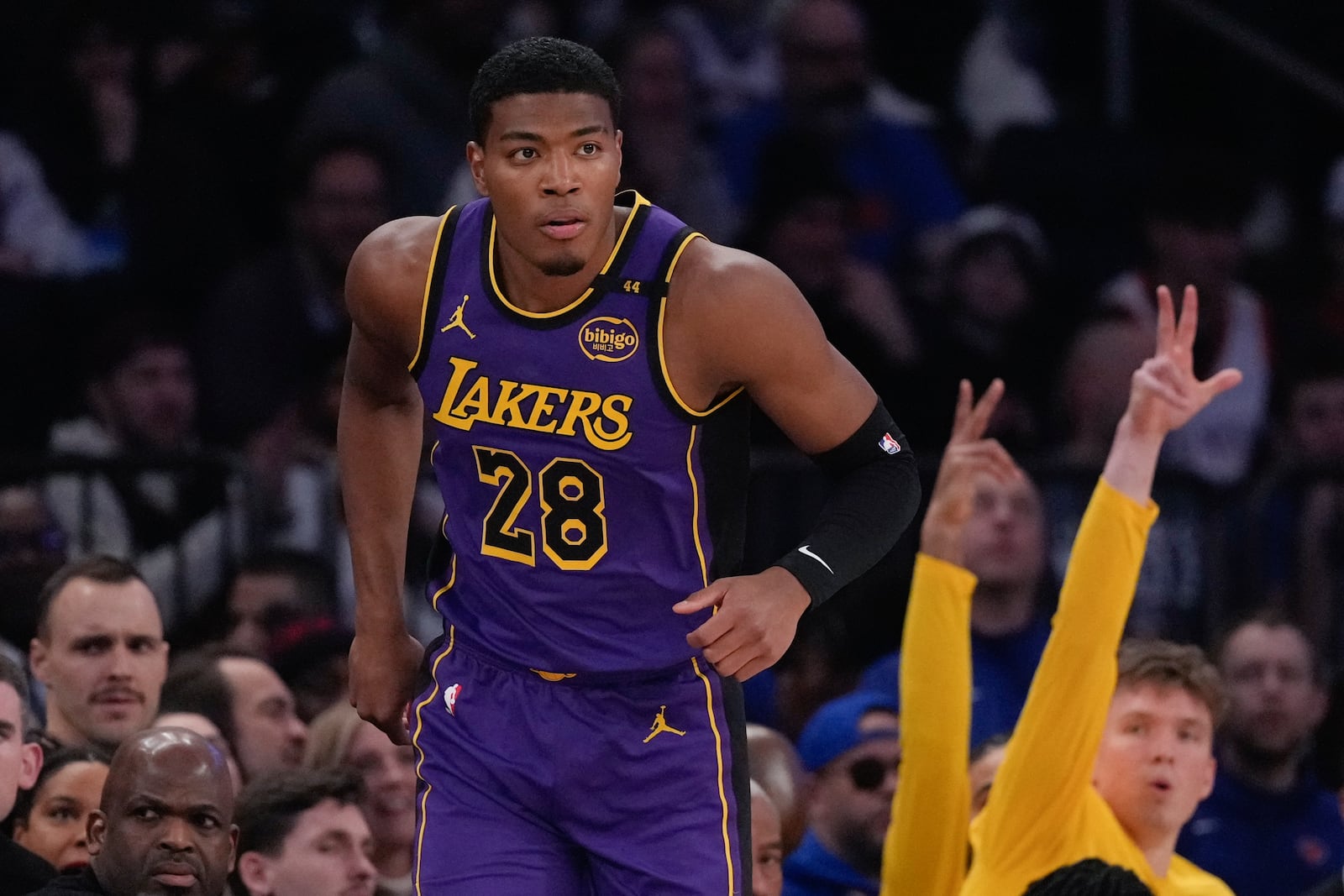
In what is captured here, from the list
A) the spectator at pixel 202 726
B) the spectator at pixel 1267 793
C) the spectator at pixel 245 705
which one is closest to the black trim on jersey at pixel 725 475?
the spectator at pixel 202 726

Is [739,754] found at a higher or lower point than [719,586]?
lower

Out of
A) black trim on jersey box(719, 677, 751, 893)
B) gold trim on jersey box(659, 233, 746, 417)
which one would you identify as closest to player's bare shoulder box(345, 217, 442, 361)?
gold trim on jersey box(659, 233, 746, 417)

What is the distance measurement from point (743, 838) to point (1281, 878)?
→ 346 centimetres

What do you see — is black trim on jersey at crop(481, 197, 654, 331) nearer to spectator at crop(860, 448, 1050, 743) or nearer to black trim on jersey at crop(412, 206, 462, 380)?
black trim on jersey at crop(412, 206, 462, 380)

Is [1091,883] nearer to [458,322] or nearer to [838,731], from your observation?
[458,322]

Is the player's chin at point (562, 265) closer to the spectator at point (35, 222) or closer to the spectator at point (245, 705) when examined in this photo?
the spectator at point (245, 705)

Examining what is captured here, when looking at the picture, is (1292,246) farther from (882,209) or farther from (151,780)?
(151,780)

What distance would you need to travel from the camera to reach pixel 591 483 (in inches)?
162

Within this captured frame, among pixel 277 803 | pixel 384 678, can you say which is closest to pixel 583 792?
pixel 384 678

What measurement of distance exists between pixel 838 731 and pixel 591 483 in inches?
103

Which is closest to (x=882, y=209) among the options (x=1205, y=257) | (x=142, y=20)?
(x=1205, y=257)

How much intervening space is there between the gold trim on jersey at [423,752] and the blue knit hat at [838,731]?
236 cm

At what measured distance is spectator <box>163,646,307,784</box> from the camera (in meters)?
6.29

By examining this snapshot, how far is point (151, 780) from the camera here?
4.84m
